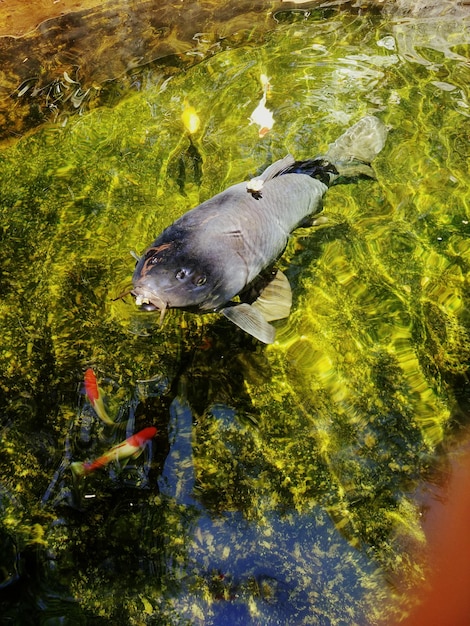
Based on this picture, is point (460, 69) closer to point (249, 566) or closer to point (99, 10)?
point (99, 10)

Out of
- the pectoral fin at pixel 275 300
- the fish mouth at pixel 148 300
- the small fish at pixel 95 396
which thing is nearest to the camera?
the fish mouth at pixel 148 300

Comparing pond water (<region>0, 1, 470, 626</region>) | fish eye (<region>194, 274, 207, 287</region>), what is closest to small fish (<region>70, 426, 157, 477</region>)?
pond water (<region>0, 1, 470, 626</region>)

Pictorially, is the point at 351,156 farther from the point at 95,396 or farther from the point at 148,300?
the point at 95,396

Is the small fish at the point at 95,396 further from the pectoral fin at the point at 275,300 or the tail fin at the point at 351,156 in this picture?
the tail fin at the point at 351,156

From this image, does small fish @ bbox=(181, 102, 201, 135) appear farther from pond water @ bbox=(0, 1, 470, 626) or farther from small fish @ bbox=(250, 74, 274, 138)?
small fish @ bbox=(250, 74, 274, 138)

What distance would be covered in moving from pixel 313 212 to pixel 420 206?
1.33 m

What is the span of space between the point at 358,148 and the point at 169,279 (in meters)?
2.92

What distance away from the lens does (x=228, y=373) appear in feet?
12.9

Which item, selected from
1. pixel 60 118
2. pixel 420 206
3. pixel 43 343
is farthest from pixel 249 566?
pixel 60 118

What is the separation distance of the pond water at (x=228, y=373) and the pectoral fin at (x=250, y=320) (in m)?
0.62

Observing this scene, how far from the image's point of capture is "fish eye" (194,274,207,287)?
311 cm

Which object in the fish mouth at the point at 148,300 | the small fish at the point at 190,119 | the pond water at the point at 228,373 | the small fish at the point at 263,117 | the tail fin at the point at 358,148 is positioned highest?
the fish mouth at the point at 148,300

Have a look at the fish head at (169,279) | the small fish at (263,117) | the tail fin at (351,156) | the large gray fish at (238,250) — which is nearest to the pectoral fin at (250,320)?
the large gray fish at (238,250)

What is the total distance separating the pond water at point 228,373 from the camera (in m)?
3.04
